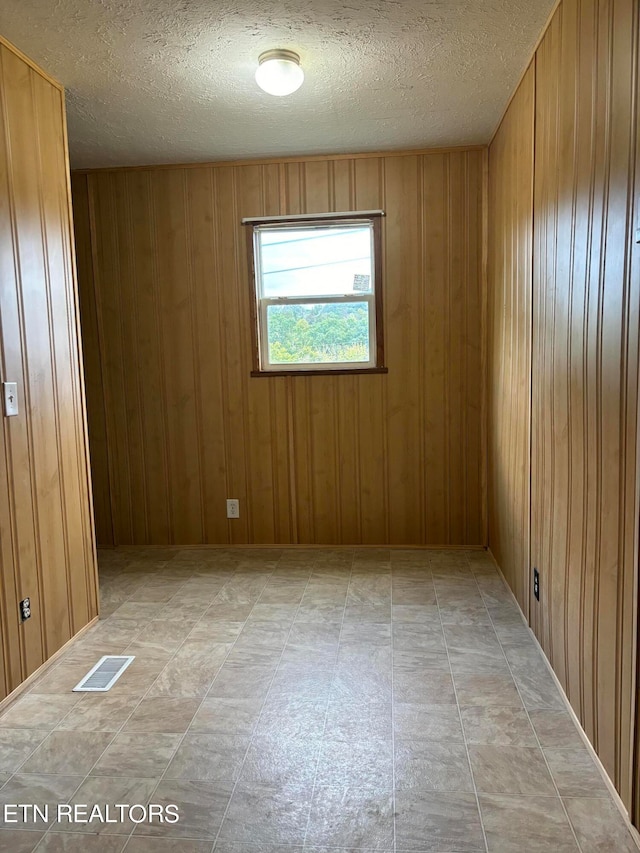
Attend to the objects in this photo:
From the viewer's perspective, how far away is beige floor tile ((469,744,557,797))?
1780 mm

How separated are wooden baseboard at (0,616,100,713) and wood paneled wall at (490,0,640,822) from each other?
2.10 metres


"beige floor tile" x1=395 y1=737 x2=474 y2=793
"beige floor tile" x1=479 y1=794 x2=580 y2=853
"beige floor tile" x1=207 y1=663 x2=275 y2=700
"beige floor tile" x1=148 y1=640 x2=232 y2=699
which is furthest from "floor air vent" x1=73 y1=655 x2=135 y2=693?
"beige floor tile" x1=479 y1=794 x2=580 y2=853

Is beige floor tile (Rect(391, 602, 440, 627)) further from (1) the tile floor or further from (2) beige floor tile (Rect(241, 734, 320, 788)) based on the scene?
(2) beige floor tile (Rect(241, 734, 320, 788))

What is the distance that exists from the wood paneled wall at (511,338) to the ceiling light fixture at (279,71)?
104cm

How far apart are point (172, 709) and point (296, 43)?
2700mm

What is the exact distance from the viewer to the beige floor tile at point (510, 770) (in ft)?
5.84

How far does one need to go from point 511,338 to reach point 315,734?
7.05 ft

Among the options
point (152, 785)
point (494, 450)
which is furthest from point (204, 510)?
point (152, 785)

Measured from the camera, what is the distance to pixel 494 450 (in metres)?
3.71

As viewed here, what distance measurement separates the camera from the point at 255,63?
266cm

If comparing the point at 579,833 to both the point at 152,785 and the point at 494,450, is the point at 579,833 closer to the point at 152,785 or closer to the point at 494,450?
the point at 152,785

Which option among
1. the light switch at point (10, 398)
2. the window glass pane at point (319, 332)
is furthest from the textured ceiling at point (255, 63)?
the light switch at point (10, 398)

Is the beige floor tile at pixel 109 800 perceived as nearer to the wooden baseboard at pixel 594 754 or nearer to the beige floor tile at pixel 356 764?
the beige floor tile at pixel 356 764

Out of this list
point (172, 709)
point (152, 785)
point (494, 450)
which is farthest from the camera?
point (494, 450)
